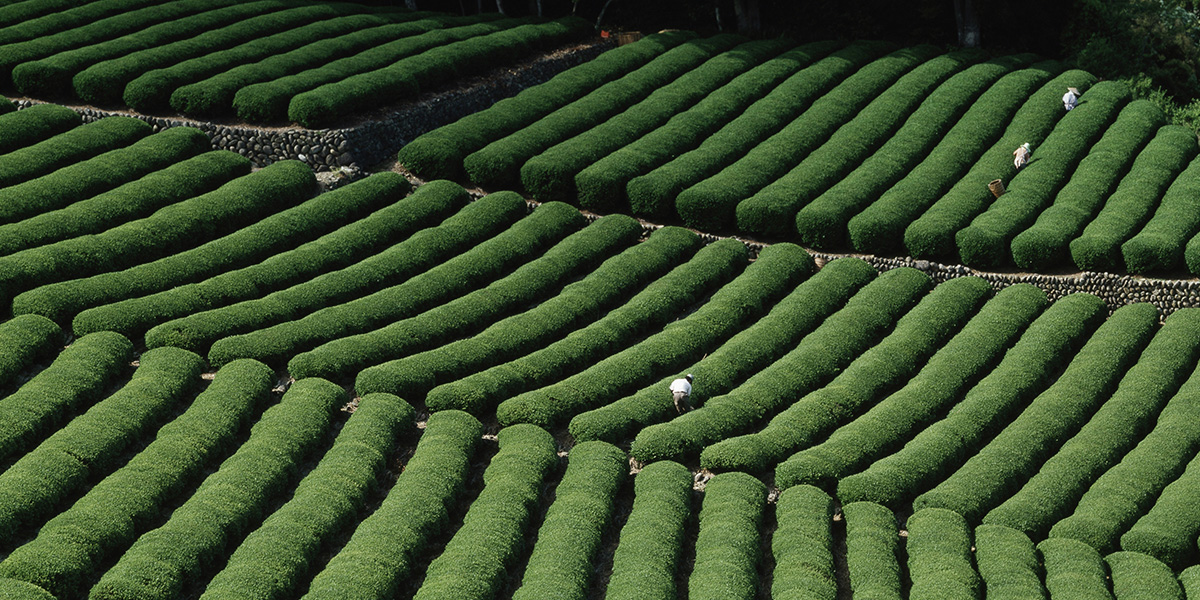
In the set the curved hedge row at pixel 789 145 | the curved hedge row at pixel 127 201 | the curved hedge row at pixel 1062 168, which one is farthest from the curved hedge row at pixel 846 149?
the curved hedge row at pixel 127 201

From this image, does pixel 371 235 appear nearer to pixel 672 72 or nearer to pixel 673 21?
pixel 672 72

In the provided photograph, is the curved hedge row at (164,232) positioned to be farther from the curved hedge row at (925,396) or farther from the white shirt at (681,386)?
the curved hedge row at (925,396)

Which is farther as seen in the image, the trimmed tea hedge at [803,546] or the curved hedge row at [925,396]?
the curved hedge row at [925,396]

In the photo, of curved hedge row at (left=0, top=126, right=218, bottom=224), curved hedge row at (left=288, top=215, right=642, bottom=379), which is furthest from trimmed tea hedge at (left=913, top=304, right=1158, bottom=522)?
curved hedge row at (left=0, top=126, right=218, bottom=224)

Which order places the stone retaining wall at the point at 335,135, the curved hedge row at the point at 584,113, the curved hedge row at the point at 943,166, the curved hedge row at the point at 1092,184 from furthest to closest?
the stone retaining wall at the point at 335,135
the curved hedge row at the point at 584,113
the curved hedge row at the point at 943,166
the curved hedge row at the point at 1092,184

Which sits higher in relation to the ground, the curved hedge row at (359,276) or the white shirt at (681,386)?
the curved hedge row at (359,276)

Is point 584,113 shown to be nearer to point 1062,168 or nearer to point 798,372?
point 1062,168
